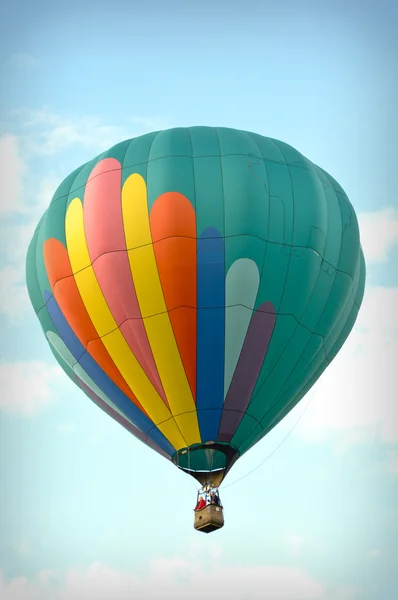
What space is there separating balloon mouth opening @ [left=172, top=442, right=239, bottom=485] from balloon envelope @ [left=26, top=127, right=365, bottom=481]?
0.02m

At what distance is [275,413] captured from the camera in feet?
80.2

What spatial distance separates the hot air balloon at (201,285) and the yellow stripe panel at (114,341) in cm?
2

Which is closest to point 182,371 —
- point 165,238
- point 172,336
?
point 172,336

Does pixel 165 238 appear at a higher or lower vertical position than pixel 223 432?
higher

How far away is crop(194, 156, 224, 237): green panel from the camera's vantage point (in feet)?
77.0

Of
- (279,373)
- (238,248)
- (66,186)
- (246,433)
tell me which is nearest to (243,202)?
(238,248)

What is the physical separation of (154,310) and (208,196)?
6.27 ft

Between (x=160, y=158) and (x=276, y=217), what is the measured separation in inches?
80.4

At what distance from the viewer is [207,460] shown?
2398 centimetres

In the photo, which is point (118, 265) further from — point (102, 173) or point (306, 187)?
point (306, 187)

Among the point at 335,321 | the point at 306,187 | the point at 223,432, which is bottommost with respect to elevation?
the point at 223,432

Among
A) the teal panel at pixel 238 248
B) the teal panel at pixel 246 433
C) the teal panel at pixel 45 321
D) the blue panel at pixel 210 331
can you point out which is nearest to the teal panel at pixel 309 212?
the teal panel at pixel 238 248

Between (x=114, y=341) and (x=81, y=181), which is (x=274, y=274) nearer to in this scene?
(x=114, y=341)

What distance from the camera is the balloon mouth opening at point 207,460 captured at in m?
23.9
